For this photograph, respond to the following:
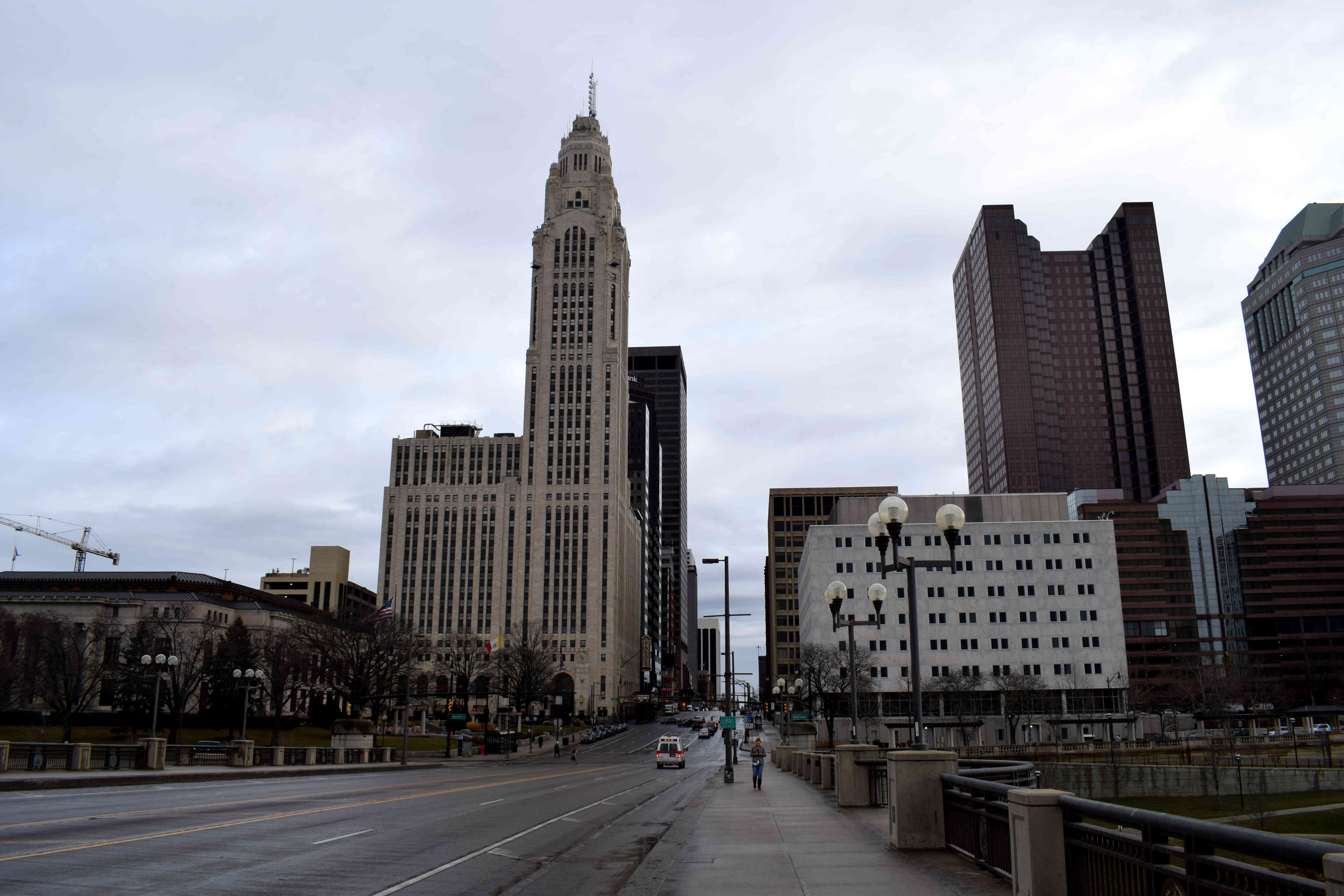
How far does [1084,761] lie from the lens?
66.8 metres

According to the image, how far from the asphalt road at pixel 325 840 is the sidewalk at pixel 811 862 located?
4.31ft

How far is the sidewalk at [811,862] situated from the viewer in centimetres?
1112

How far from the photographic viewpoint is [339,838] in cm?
1686

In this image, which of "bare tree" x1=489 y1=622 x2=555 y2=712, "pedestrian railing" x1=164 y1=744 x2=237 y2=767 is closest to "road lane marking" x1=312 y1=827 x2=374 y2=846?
"pedestrian railing" x1=164 y1=744 x2=237 y2=767

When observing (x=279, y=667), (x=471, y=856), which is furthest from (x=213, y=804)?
(x=279, y=667)

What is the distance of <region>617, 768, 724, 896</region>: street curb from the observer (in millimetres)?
11945

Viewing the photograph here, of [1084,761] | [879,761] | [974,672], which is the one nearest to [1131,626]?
[974,672]

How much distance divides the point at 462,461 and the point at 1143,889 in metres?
172

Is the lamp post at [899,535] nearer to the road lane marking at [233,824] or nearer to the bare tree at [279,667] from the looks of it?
the road lane marking at [233,824]

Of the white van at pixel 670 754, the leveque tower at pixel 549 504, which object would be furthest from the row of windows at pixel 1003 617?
the leveque tower at pixel 549 504

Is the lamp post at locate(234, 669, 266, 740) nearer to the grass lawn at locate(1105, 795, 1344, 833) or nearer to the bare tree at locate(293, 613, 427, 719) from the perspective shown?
the bare tree at locate(293, 613, 427, 719)

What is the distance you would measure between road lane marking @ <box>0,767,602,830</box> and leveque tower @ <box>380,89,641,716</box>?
12665 centimetres

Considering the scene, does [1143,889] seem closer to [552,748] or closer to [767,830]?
[767,830]

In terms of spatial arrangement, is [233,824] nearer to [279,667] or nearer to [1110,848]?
[1110,848]
